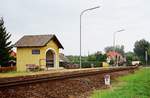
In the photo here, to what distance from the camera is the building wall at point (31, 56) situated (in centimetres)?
5322

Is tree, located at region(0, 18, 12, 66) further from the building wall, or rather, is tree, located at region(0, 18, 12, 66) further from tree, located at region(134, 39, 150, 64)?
tree, located at region(134, 39, 150, 64)

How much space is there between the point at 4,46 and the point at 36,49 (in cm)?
964

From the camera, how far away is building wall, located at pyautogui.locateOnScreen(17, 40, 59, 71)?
53.2 meters

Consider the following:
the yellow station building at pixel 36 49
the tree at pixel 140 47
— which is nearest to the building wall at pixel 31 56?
the yellow station building at pixel 36 49

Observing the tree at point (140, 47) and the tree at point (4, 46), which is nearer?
the tree at point (4, 46)

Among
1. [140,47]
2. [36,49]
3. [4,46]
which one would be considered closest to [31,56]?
[36,49]

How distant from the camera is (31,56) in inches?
2147

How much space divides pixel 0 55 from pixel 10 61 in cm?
444

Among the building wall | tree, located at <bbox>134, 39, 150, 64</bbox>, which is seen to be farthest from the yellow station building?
tree, located at <bbox>134, 39, 150, 64</bbox>

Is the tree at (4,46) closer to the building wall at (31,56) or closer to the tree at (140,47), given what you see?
the building wall at (31,56)

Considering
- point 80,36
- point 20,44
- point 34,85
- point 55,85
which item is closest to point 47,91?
point 34,85

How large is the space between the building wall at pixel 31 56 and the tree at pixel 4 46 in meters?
4.29

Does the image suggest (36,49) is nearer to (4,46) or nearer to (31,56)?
(31,56)

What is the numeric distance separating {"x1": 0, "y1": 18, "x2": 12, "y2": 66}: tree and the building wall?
4290 mm
